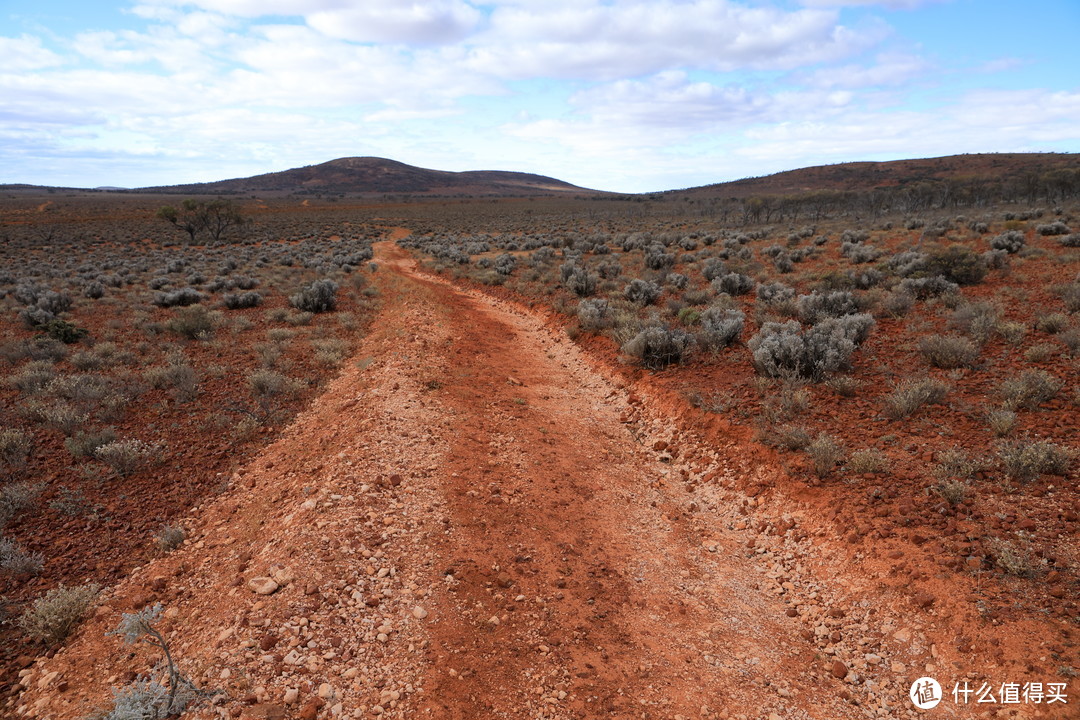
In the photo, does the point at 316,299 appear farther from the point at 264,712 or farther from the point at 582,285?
the point at 264,712

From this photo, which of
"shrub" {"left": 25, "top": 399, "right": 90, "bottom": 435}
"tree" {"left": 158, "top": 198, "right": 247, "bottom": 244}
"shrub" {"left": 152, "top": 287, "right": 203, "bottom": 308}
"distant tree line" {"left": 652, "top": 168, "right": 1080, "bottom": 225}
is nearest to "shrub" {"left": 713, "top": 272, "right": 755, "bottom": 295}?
"shrub" {"left": 25, "top": 399, "right": 90, "bottom": 435}

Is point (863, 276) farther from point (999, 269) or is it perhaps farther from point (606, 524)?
point (606, 524)

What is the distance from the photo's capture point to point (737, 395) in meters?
8.18

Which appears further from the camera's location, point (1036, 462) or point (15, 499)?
point (15, 499)

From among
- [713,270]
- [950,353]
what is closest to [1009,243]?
[713,270]

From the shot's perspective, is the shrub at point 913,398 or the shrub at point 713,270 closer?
the shrub at point 913,398

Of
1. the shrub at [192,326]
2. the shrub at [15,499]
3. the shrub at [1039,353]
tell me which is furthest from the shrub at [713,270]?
the shrub at [15,499]

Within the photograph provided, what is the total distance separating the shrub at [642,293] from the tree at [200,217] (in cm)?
4155

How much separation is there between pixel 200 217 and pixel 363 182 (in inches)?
5323

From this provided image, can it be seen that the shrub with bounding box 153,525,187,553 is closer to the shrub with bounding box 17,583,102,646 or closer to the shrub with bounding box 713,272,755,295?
the shrub with bounding box 17,583,102,646

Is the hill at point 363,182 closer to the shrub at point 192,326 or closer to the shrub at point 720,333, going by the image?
the shrub at point 192,326

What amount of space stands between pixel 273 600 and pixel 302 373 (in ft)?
22.4

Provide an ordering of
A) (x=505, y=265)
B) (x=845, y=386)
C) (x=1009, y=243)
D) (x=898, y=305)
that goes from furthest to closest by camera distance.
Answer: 1. (x=505, y=265)
2. (x=1009, y=243)
3. (x=898, y=305)
4. (x=845, y=386)

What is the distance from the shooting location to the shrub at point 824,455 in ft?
19.4
